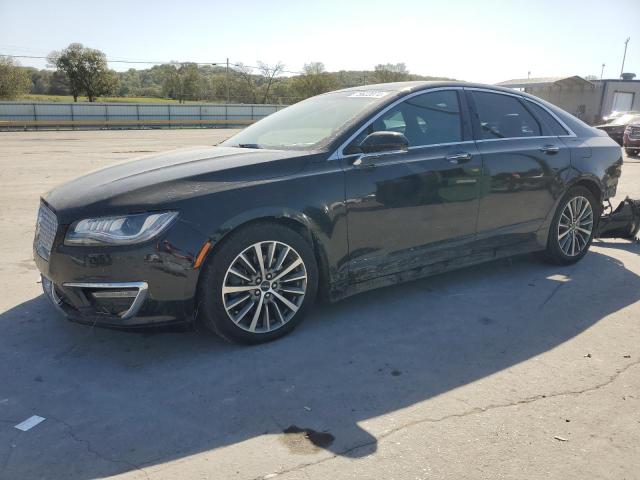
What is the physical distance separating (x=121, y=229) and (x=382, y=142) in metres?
1.84

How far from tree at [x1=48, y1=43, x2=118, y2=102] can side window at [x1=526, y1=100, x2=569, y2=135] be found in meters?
68.6

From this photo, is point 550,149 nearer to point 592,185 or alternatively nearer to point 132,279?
point 592,185

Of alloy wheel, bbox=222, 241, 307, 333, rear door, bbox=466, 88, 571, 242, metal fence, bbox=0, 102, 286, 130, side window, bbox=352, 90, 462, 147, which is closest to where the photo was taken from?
alloy wheel, bbox=222, 241, 307, 333

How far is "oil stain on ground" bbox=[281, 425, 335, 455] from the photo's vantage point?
257 centimetres

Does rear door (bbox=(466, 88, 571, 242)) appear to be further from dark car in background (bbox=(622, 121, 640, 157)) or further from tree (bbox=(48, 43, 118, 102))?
tree (bbox=(48, 43, 118, 102))

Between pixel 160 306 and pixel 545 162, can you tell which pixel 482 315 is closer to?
pixel 545 162

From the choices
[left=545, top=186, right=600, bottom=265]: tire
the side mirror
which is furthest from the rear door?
the side mirror

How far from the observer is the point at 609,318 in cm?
422

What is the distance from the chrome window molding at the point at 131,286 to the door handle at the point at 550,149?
3693 millimetres

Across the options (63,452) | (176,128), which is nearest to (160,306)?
(63,452)

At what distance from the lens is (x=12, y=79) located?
190 feet

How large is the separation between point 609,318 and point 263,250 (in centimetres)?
270

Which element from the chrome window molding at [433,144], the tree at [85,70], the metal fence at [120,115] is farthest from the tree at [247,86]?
A: the chrome window molding at [433,144]

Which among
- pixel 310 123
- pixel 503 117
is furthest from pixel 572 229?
pixel 310 123
